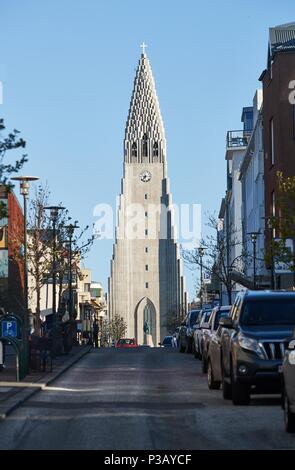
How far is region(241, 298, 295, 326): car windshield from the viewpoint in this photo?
2223 cm

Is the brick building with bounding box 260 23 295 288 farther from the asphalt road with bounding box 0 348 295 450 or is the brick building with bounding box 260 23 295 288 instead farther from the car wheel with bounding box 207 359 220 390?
the car wheel with bounding box 207 359 220 390

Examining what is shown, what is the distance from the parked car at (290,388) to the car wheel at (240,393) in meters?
4.56

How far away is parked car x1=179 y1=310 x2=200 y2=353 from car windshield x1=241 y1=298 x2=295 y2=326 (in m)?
26.2

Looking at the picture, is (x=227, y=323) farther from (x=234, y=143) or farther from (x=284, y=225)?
(x=234, y=143)

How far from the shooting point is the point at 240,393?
2147 cm

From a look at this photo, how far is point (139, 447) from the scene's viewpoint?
14633mm

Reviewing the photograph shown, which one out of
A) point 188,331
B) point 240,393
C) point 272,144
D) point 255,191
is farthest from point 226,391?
point 255,191

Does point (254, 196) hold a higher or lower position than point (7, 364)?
higher

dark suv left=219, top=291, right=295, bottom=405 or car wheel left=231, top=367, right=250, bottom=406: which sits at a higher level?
dark suv left=219, top=291, right=295, bottom=405

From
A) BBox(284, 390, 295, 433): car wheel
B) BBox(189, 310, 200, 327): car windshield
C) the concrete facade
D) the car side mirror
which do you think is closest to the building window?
the concrete facade

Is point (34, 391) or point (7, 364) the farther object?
point (7, 364)
